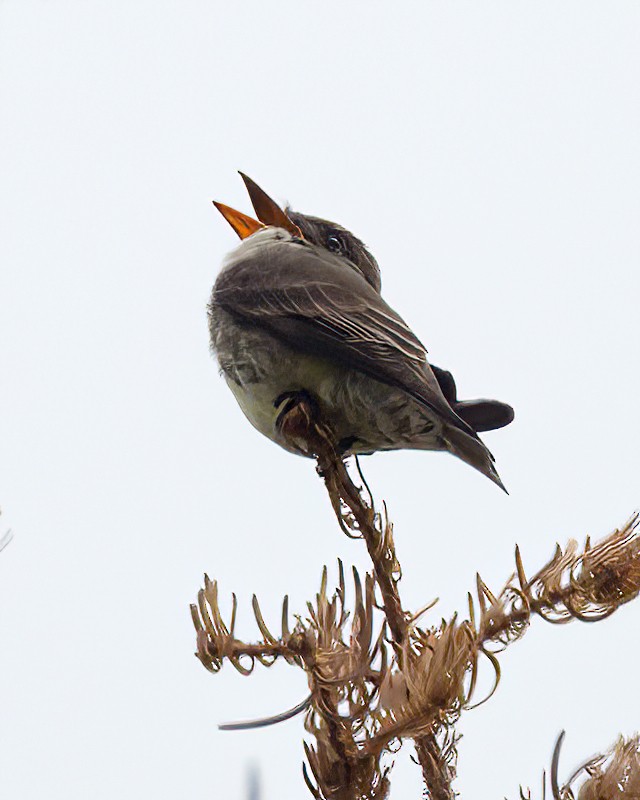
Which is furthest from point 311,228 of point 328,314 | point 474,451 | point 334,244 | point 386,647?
point 386,647

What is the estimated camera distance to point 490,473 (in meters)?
0.88

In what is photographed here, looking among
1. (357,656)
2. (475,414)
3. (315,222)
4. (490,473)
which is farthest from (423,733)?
(315,222)

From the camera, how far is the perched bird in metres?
0.88

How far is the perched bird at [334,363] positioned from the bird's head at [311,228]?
4.9 inches

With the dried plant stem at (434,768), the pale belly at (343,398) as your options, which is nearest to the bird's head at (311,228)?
the pale belly at (343,398)

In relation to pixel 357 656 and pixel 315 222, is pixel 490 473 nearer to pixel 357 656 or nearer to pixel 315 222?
pixel 357 656

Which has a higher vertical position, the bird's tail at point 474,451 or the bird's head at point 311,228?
the bird's head at point 311,228

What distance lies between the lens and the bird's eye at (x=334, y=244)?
3.67ft

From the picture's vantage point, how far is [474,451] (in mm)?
882

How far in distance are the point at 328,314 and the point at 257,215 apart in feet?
0.96

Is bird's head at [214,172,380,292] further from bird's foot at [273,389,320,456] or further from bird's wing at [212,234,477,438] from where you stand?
bird's foot at [273,389,320,456]

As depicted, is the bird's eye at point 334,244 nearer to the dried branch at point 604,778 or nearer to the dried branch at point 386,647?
the dried branch at point 386,647

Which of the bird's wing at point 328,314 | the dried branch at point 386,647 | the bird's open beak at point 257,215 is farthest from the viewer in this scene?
the bird's open beak at point 257,215

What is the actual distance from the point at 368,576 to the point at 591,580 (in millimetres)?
211
